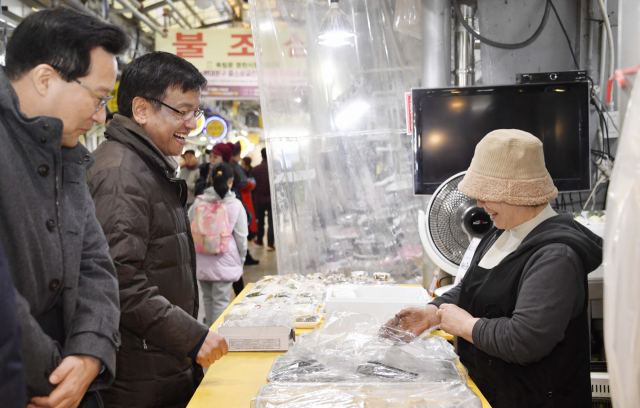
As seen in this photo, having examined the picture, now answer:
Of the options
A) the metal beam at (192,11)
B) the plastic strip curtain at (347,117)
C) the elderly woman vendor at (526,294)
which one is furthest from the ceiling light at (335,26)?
the metal beam at (192,11)

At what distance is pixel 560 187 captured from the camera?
9.91 ft

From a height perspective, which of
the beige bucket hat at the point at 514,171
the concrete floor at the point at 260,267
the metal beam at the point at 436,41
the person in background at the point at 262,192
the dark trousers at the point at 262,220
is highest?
the metal beam at the point at 436,41

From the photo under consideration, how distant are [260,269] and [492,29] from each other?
495cm

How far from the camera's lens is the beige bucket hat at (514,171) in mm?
1572

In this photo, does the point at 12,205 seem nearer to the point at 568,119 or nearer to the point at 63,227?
the point at 63,227

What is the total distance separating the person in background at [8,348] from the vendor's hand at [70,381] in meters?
0.22

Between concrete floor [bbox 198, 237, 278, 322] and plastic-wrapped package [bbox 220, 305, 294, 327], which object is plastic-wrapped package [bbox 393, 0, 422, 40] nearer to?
plastic-wrapped package [bbox 220, 305, 294, 327]

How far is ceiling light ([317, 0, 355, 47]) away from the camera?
342 centimetres

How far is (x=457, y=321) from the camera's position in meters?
1.67

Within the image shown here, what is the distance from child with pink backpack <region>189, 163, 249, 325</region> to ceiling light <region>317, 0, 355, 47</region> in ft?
4.61

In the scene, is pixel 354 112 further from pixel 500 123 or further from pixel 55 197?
pixel 55 197

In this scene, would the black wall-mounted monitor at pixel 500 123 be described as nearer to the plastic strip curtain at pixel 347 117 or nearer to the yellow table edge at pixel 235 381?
the plastic strip curtain at pixel 347 117

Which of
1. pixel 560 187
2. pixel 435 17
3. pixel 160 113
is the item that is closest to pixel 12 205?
pixel 160 113

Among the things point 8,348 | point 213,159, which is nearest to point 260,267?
point 213,159
